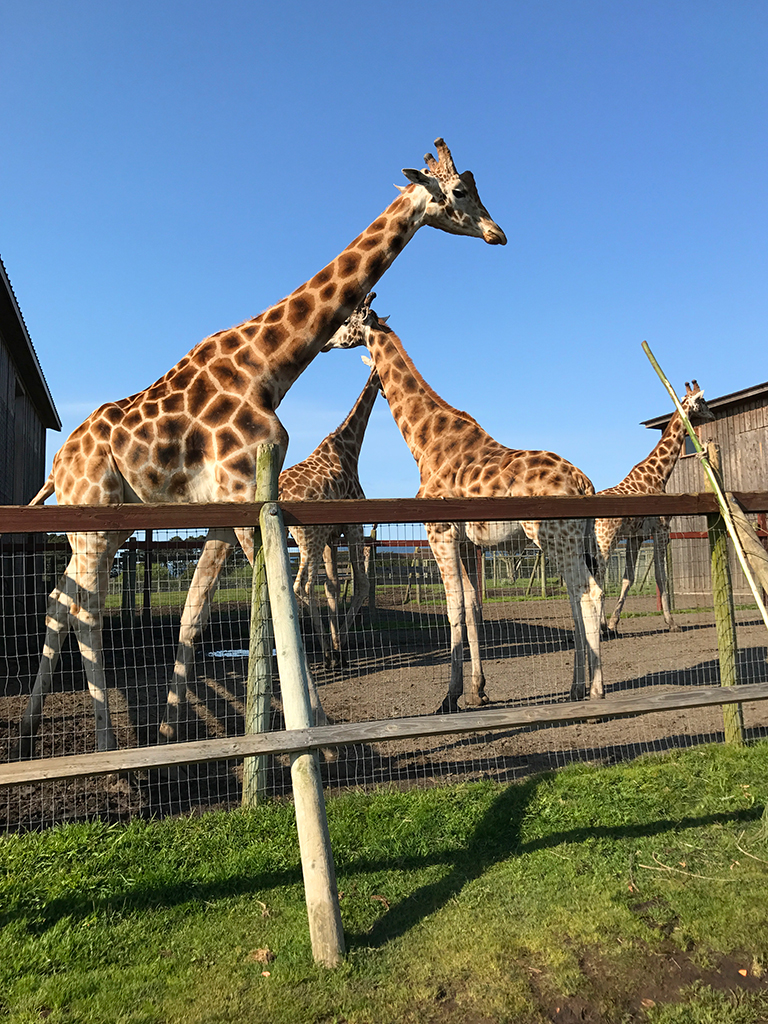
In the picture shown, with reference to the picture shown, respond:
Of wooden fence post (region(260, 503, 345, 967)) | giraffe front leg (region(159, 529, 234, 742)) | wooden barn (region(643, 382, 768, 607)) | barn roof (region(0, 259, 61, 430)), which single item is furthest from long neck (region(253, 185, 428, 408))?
wooden barn (region(643, 382, 768, 607))

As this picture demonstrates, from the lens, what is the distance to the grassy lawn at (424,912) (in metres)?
2.33

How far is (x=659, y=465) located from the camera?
37.2 feet

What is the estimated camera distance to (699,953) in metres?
2.54

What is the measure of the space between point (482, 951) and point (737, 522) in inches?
109

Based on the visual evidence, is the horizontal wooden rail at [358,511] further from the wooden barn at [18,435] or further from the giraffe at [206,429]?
the wooden barn at [18,435]

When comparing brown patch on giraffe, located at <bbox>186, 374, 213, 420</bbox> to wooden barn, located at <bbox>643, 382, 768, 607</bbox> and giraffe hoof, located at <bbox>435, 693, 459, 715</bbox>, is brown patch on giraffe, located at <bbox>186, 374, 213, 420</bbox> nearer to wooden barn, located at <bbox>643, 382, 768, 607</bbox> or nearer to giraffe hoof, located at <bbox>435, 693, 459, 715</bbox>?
giraffe hoof, located at <bbox>435, 693, 459, 715</bbox>

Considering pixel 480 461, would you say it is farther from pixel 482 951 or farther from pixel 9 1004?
pixel 9 1004

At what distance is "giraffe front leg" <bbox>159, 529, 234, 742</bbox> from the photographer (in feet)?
15.9

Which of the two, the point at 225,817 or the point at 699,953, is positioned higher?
the point at 225,817

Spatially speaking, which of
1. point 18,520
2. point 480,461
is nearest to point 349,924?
point 18,520

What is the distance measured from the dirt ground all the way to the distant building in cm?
417

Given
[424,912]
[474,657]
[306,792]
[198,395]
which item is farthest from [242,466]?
[474,657]

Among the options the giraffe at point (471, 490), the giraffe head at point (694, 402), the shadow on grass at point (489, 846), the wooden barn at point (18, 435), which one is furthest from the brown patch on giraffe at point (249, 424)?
the giraffe head at point (694, 402)

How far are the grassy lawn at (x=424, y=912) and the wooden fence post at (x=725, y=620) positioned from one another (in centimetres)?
81
